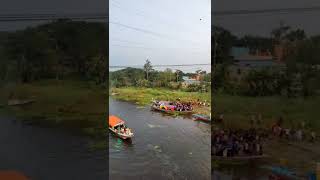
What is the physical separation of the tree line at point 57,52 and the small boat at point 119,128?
1.71 metres

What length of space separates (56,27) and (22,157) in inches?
63.3

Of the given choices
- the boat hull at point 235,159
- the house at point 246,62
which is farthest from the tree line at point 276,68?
the boat hull at point 235,159

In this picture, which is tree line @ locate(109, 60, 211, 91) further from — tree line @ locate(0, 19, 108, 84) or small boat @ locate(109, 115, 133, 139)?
tree line @ locate(0, 19, 108, 84)

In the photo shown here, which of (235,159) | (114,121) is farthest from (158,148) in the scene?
(235,159)

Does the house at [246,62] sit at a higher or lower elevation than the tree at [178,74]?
higher

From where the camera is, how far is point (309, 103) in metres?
4.22

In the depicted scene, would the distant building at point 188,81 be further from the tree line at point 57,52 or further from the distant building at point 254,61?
the tree line at point 57,52

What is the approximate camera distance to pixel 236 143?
462 cm

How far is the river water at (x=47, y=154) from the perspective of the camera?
438cm

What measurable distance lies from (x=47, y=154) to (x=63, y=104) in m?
0.62

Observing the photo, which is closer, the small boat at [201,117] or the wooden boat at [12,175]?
the wooden boat at [12,175]

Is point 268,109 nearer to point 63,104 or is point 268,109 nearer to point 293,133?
point 293,133

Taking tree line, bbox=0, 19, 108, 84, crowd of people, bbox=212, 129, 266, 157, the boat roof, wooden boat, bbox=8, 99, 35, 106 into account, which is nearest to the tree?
the boat roof

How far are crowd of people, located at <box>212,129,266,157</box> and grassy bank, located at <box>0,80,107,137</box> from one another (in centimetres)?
144
